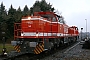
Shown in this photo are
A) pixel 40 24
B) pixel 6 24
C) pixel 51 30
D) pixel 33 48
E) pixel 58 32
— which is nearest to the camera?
pixel 33 48

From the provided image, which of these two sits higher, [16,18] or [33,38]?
[16,18]

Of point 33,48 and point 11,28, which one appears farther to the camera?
point 11,28

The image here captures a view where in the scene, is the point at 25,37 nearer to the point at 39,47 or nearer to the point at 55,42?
the point at 39,47

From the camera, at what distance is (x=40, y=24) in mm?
15258

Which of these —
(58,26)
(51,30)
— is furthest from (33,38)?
(58,26)

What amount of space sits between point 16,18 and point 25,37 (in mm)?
27897

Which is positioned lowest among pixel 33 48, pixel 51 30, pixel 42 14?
pixel 33 48

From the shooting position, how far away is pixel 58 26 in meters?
18.6

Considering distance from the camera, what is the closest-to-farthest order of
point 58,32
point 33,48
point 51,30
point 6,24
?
1. point 33,48
2. point 51,30
3. point 58,32
4. point 6,24

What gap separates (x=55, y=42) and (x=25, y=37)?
460 centimetres

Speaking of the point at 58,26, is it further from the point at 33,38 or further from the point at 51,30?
the point at 33,38

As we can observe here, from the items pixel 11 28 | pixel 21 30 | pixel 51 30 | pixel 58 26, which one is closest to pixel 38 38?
pixel 21 30

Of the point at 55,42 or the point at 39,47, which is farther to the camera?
the point at 55,42

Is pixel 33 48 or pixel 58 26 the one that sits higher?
pixel 58 26
